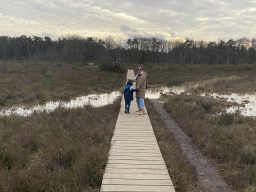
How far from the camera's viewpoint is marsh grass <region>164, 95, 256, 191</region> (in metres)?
4.64

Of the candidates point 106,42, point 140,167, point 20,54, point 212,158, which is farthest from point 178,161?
point 20,54

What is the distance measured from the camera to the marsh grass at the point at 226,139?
4645 millimetres

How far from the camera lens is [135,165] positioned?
154 inches

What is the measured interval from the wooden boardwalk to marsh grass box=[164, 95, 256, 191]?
206 centimetres

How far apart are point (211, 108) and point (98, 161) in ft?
31.4

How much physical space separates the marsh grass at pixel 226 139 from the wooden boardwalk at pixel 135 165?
2.06 m

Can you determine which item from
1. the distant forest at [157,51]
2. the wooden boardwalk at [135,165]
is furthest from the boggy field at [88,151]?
the distant forest at [157,51]

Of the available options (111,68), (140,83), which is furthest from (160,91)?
(111,68)

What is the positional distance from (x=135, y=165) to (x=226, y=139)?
4542 millimetres

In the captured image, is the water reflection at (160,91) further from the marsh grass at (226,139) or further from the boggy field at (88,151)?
the boggy field at (88,151)

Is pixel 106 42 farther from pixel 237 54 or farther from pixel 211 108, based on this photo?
pixel 211 108

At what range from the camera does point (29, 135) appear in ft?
19.1

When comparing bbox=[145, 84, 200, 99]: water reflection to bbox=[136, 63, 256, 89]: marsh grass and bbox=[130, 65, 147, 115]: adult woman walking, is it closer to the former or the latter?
bbox=[136, 63, 256, 89]: marsh grass

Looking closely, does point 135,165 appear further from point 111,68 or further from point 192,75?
point 192,75
